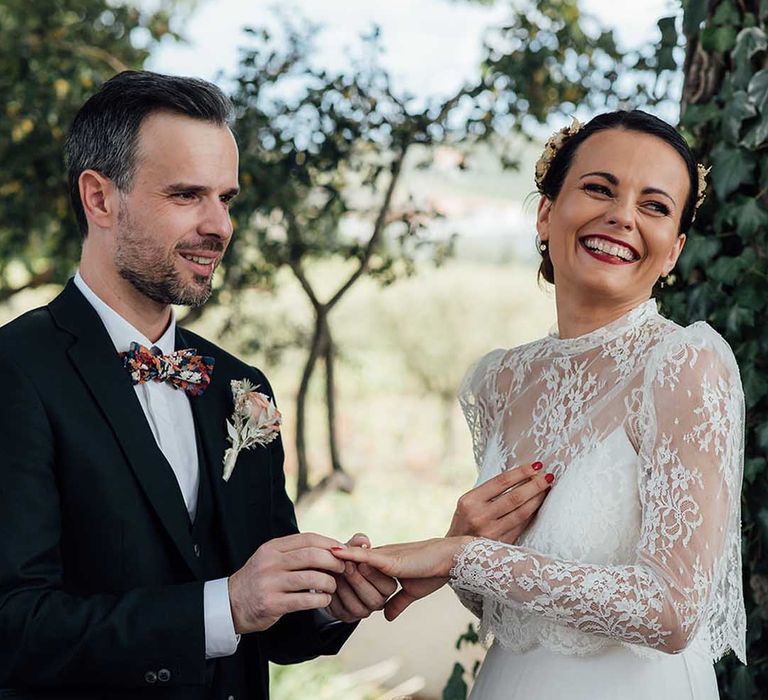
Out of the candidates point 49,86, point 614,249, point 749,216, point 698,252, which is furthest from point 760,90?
point 49,86

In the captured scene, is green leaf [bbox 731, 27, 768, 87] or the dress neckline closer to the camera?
the dress neckline

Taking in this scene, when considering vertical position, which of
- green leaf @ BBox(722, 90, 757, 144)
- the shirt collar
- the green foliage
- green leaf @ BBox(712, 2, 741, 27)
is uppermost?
the green foliage

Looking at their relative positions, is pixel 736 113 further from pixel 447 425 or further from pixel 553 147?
pixel 447 425

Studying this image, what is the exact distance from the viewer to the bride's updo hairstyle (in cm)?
230

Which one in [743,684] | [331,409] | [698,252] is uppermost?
[331,409]

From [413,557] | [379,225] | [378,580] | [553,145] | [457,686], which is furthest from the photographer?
[379,225]

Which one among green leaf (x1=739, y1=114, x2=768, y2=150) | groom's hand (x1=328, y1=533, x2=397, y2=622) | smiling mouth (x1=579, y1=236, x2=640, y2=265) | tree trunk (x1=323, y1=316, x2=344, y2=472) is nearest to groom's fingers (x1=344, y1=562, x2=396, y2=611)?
groom's hand (x1=328, y1=533, x2=397, y2=622)

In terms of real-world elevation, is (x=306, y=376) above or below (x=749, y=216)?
above

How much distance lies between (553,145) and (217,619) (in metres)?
1.24

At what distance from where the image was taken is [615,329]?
2.34m

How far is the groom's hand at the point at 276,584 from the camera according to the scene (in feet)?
6.89

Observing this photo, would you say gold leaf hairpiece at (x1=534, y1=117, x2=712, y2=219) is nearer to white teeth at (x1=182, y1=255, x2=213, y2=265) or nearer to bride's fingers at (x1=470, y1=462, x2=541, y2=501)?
bride's fingers at (x1=470, y1=462, x2=541, y2=501)

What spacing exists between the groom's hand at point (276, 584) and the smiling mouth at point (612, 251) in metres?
0.82

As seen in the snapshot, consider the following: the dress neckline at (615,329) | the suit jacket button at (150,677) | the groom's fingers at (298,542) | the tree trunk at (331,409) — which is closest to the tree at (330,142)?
the tree trunk at (331,409)
